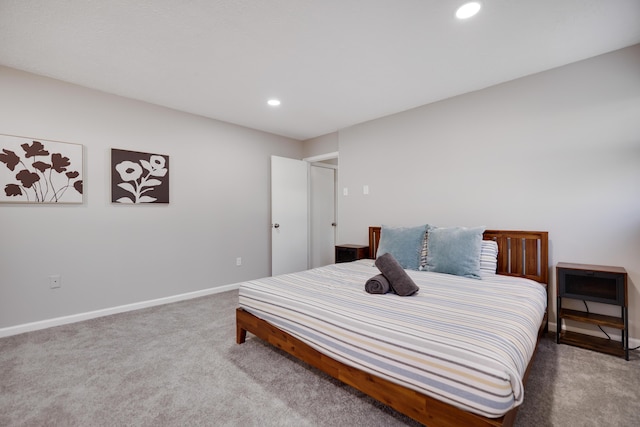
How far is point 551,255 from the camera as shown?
8.61 ft

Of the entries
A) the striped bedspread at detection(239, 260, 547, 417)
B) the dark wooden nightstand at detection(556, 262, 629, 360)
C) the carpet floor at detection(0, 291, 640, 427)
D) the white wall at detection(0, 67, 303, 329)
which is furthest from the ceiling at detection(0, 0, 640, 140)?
the carpet floor at detection(0, 291, 640, 427)

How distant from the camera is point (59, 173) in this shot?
2814mm

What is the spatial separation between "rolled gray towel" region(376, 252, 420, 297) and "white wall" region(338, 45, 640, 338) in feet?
4.93

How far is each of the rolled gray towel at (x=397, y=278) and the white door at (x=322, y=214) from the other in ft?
10.2

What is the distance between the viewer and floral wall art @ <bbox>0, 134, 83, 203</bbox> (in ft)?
8.45

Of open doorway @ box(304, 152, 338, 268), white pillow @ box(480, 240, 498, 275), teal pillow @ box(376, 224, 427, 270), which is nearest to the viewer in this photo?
white pillow @ box(480, 240, 498, 275)

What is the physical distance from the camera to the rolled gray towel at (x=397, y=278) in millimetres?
1999

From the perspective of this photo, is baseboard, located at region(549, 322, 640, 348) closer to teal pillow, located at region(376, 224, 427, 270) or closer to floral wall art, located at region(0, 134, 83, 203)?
teal pillow, located at region(376, 224, 427, 270)

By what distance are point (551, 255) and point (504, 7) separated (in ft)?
7.00

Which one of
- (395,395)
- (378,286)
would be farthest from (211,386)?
(378,286)

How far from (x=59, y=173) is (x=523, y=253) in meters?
4.65

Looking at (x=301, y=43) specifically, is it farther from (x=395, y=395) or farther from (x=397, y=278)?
(x=395, y=395)

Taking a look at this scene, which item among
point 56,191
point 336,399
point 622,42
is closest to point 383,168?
point 622,42

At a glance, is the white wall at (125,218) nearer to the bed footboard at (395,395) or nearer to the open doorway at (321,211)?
the open doorway at (321,211)
